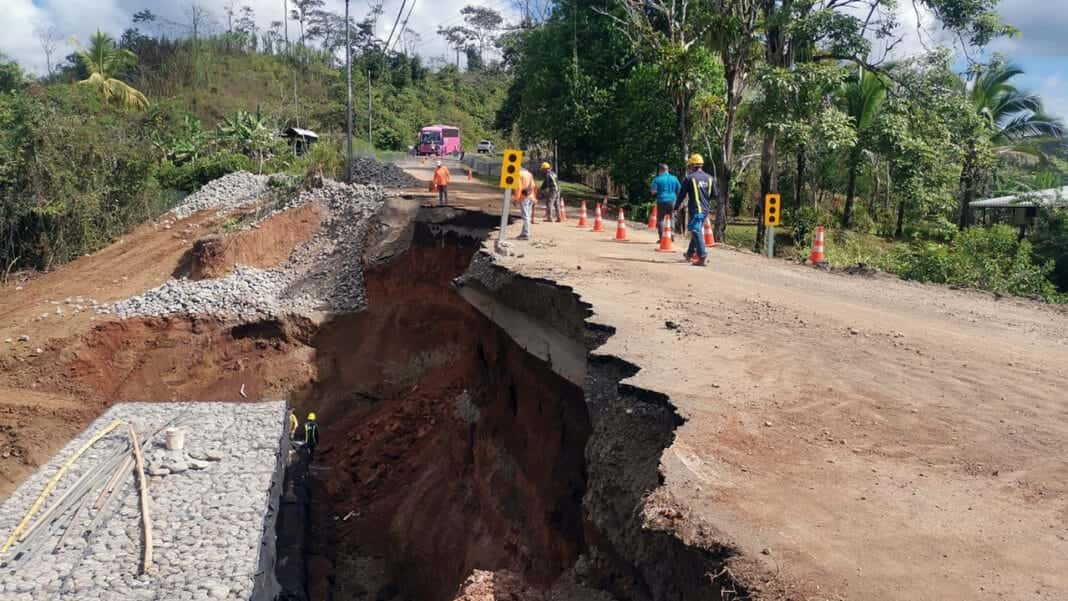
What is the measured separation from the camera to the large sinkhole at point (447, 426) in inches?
228

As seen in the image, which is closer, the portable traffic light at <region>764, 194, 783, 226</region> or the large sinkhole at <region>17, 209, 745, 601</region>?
the large sinkhole at <region>17, 209, 745, 601</region>

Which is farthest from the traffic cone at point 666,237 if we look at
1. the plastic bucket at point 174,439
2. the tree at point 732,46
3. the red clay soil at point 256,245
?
the red clay soil at point 256,245

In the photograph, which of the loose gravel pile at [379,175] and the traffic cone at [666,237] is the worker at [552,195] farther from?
the loose gravel pile at [379,175]

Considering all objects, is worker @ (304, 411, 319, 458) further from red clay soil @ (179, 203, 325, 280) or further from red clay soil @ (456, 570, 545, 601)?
red clay soil @ (456, 570, 545, 601)

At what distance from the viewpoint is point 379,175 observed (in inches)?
1091

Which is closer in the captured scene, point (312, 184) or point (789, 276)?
point (789, 276)

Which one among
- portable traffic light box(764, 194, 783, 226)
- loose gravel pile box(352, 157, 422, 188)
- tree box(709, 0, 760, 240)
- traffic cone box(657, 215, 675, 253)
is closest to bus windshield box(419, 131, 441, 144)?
loose gravel pile box(352, 157, 422, 188)

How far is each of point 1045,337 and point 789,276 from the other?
453 centimetres

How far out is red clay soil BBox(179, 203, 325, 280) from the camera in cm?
2145

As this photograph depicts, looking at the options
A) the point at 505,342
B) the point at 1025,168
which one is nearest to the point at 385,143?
the point at 1025,168

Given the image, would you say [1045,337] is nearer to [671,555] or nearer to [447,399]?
[671,555]

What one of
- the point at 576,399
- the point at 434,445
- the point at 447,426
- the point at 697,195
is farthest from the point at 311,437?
the point at 697,195

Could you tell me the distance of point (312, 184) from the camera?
24672 millimetres

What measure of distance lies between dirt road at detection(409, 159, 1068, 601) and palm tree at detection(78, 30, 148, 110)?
149 feet
